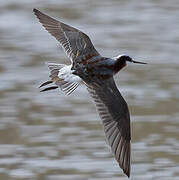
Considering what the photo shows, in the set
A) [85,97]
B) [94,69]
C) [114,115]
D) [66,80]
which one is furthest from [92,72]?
[85,97]

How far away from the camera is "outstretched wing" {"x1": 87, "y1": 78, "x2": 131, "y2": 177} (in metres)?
4.53

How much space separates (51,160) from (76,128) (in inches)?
21.7

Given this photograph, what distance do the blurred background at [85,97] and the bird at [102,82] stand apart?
1.65 ft

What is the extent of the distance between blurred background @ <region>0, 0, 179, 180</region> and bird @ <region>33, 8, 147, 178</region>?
50 cm

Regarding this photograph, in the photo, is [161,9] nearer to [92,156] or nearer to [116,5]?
[116,5]

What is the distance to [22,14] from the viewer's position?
8266mm

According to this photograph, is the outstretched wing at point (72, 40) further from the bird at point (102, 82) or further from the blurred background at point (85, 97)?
the blurred background at point (85, 97)

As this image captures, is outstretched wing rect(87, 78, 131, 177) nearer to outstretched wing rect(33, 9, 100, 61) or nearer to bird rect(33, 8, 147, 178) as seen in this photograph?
bird rect(33, 8, 147, 178)

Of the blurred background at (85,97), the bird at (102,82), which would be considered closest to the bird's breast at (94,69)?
the bird at (102,82)

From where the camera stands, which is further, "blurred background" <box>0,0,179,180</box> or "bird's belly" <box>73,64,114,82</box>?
"blurred background" <box>0,0,179,180</box>

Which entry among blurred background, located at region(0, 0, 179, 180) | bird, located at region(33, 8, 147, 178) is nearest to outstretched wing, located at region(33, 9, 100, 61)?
bird, located at region(33, 8, 147, 178)

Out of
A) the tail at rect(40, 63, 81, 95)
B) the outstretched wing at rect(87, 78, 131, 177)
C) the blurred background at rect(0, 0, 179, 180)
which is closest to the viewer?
the tail at rect(40, 63, 81, 95)

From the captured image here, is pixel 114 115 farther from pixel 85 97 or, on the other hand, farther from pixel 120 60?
pixel 85 97

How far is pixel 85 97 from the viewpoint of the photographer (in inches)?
249
